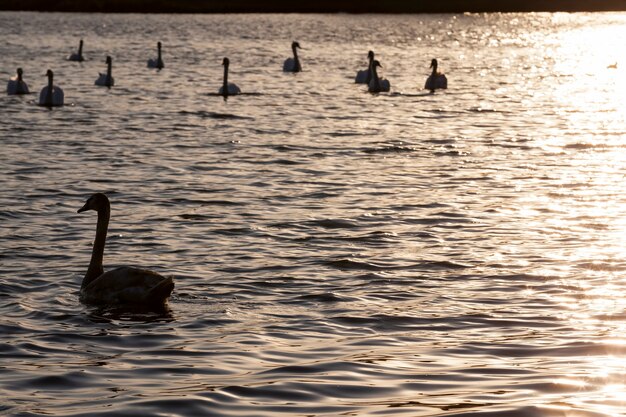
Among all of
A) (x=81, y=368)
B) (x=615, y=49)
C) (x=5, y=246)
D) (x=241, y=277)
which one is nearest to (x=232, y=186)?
(x=5, y=246)

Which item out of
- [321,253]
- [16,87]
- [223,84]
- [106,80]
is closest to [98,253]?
[321,253]

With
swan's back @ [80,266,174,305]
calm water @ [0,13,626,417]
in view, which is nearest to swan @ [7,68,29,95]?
calm water @ [0,13,626,417]

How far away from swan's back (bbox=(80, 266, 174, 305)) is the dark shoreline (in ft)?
435

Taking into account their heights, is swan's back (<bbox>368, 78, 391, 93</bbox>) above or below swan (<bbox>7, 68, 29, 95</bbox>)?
above

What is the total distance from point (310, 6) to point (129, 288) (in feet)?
467

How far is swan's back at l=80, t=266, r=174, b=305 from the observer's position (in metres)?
14.3

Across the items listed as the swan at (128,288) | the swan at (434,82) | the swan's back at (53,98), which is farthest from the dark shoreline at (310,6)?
the swan at (128,288)

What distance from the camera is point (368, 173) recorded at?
26.1 meters

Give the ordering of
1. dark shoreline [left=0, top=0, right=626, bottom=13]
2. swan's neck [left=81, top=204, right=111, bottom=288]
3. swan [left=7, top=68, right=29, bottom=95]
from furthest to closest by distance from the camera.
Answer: dark shoreline [left=0, top=0, right=626, bottom=13] < swan [left=7, top=68, right=29, bottom=95] < swan's neck [left=81, top=204, right=111, bottom=288]

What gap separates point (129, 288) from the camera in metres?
14.6

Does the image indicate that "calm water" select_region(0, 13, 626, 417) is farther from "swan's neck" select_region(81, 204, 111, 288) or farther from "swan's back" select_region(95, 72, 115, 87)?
"swan's back" select_region(95, 72, 115, 87)

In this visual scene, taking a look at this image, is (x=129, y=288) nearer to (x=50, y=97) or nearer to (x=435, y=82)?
(x=50, y=97)

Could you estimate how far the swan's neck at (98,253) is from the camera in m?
15.5

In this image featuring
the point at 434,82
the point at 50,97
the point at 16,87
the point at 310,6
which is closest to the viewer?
the point at 50,97
